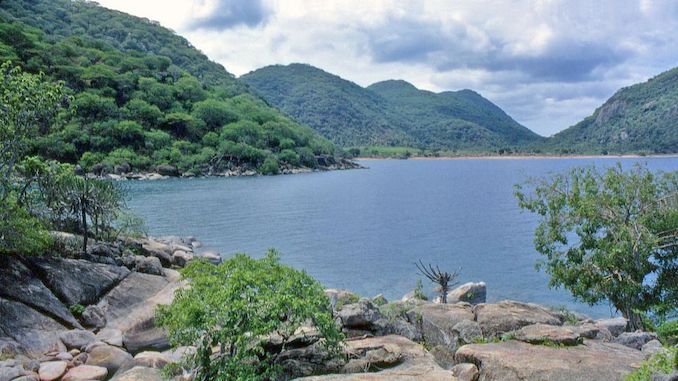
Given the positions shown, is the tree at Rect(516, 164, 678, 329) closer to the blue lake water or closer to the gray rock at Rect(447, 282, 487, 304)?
the blue lake water

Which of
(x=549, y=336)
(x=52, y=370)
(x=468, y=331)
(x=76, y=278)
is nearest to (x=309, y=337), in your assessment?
(x=468, y=331)

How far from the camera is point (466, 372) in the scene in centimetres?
1177

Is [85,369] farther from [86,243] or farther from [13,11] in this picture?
[13,11]

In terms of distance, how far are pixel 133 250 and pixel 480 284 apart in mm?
20782

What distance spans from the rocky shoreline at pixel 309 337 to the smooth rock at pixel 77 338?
35 millimetres

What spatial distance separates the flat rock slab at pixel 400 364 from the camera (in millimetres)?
11383

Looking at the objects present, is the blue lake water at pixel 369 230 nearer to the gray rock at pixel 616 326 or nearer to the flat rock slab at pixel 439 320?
the gray rock at pixel 616 326

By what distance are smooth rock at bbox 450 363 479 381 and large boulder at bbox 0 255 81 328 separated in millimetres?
15136

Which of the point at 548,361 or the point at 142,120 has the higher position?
the point at 142,120

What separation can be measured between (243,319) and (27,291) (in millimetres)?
12149

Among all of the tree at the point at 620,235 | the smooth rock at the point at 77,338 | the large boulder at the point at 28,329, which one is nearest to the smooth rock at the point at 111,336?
the smooth rock at the point at 77,338

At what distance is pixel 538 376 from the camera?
11.1 meters

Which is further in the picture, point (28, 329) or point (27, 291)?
point (27, 291)

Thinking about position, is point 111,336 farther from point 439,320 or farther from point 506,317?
point 506,317
